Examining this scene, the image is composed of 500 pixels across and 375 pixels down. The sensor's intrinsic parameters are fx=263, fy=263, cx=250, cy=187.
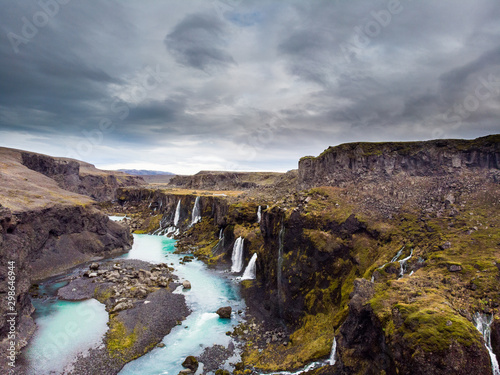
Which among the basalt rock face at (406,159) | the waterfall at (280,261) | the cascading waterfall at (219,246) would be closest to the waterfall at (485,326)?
the waterfall at (280,261)

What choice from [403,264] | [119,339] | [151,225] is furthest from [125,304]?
[151,225]

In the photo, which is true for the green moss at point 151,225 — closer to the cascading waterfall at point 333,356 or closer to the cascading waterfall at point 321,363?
the cascading waterfall at point 321,363

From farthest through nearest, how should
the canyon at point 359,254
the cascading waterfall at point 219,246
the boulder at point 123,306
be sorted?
the cascading waterfall at point 219,246 < the boulder at point 123,306 < the canyon at point 359,254

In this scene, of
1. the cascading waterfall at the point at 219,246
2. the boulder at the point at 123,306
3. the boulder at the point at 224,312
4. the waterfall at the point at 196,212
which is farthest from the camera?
the waterfall at the point at 196,212

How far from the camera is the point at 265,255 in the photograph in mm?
44531

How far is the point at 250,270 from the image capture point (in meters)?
50.0

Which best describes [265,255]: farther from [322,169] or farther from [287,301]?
[322,169]

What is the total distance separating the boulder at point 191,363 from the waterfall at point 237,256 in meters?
27.8

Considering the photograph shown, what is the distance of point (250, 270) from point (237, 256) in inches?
260

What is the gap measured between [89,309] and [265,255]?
2641 centimetres

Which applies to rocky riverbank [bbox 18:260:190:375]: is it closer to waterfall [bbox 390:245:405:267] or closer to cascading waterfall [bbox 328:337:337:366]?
cascading waterfall [bbox 328:337:337:366]

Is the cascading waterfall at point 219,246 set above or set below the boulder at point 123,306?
above

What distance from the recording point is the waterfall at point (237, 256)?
54197 millimetres

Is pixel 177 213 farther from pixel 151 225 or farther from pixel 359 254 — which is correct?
pixel 359 254
